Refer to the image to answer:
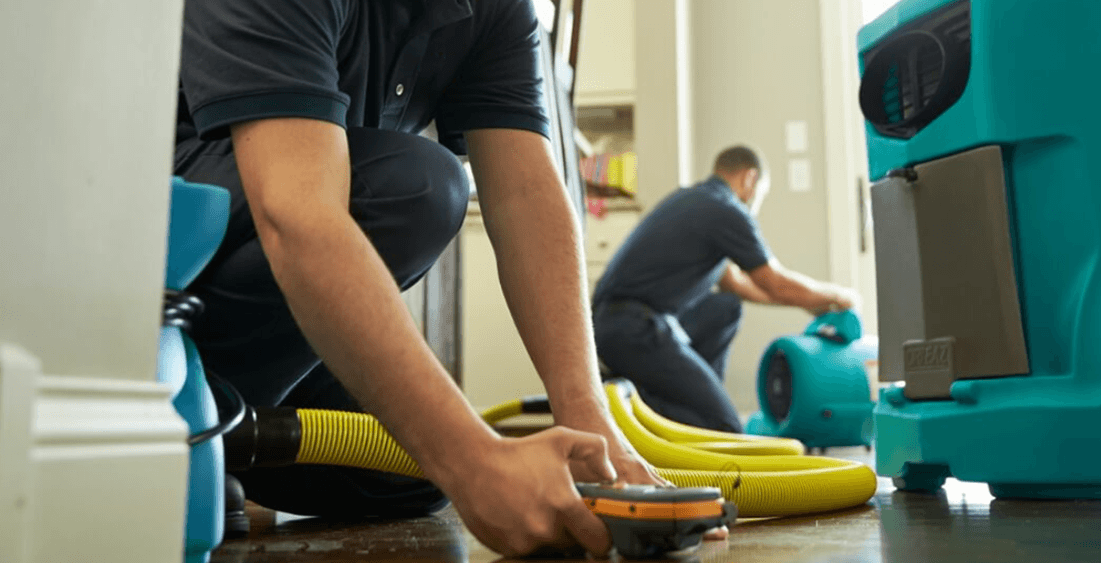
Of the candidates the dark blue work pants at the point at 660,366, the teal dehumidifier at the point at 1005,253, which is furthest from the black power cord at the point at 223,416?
the dark blue work pants at the point at 660,366

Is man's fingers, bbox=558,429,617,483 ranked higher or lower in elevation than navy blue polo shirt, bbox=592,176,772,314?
lower

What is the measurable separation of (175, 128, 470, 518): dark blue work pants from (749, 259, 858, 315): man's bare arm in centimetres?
222

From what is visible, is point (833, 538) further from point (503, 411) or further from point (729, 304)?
point (729, 304)

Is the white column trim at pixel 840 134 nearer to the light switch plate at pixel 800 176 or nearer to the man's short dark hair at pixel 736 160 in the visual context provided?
the light switch plate at pixel 800 176

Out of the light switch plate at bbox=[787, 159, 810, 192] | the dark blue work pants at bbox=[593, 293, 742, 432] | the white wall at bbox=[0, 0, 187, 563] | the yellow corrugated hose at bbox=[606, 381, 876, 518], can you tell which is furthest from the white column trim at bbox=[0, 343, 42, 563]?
the light switch plate at bbox=[787, 159, 810, 192]

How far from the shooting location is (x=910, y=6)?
5.18 ft

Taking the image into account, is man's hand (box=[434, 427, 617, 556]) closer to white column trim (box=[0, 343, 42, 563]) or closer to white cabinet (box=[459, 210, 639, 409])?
white column trim (box=[0, 343, 42, 563])

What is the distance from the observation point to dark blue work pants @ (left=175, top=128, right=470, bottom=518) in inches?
41.3

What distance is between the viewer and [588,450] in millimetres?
766

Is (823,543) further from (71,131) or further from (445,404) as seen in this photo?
Answer: (71,131)

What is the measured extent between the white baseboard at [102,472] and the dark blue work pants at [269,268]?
0.43 m

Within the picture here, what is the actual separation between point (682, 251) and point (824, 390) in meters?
0.58

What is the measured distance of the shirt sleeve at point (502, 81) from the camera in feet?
3.57

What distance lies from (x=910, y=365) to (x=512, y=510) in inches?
38.4
